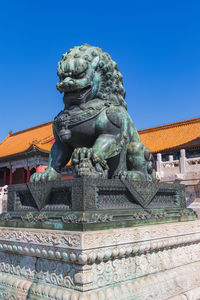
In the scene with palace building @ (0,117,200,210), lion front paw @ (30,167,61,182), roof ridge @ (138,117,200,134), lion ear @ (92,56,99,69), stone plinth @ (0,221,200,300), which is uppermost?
roof ridge @ (138,117,200,134)

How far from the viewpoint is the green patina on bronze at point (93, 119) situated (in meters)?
2.69

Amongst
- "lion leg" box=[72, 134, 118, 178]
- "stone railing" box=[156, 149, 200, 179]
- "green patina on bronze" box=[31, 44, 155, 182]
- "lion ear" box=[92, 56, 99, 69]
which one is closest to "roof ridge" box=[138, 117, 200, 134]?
"stone railing" box=[156, 149, 200, 179]

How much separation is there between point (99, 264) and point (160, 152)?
685 inches

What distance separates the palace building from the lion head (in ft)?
25.1

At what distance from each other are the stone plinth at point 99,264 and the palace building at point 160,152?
746 centimetres

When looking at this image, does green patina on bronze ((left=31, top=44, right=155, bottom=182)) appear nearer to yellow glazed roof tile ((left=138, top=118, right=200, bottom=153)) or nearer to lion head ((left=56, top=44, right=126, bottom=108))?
lion head ((left=56, top=44, right=126, bottom=108))

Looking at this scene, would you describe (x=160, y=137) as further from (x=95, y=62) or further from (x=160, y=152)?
(x=95, y=62)

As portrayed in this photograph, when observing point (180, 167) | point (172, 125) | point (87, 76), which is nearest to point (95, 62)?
point (87, 76)

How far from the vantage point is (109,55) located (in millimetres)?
3006

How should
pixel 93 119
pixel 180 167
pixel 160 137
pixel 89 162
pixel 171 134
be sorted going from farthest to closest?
pixel 160 137
pixel 171 134
pixel 180 167
pixel 93 119
pixel 89 162

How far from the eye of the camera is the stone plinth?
1846 mm

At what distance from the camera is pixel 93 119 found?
8.90 ft

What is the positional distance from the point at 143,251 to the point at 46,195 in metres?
0.89

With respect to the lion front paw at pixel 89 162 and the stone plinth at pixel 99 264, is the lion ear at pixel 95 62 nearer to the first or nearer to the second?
the lion front paw at pixel 89 162
